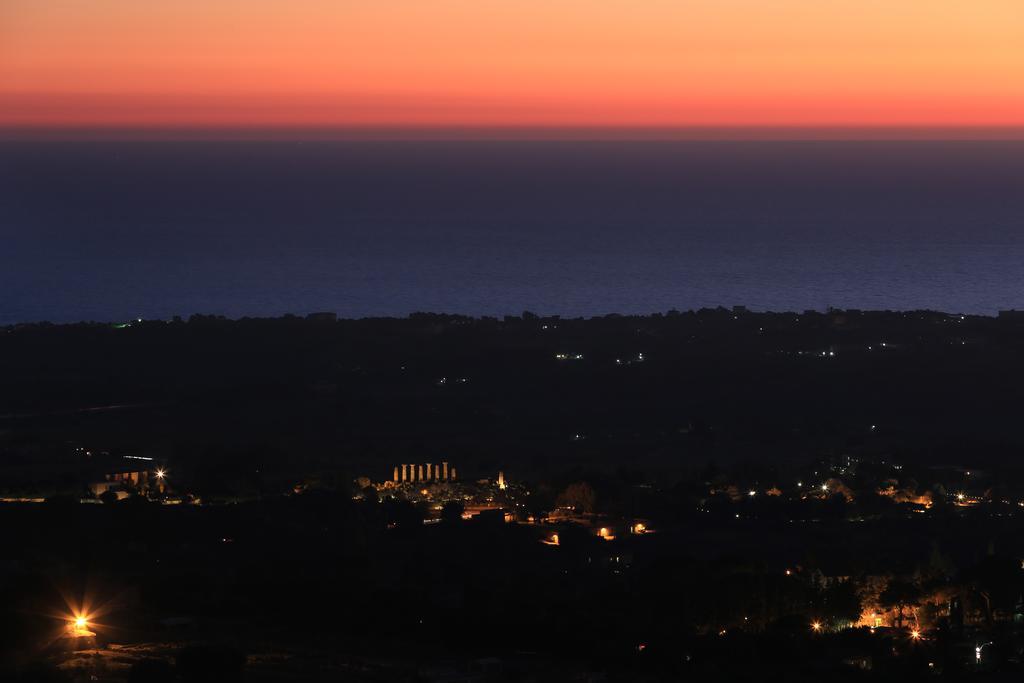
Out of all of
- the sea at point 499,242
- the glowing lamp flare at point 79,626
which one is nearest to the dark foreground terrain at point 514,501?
the glowing lamp flare at point 79,626

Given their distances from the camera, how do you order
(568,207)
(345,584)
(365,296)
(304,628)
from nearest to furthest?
(304,628) < (345,584) < (365,296) < (568,207)

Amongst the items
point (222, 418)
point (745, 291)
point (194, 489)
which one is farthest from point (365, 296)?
point (194, 489)

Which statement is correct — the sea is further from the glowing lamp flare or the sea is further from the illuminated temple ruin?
the glowing lamp flare

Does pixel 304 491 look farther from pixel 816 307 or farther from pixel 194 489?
pixel 816 307

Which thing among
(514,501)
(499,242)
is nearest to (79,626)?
(514,501)

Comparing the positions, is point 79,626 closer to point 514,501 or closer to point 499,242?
point 514,501
